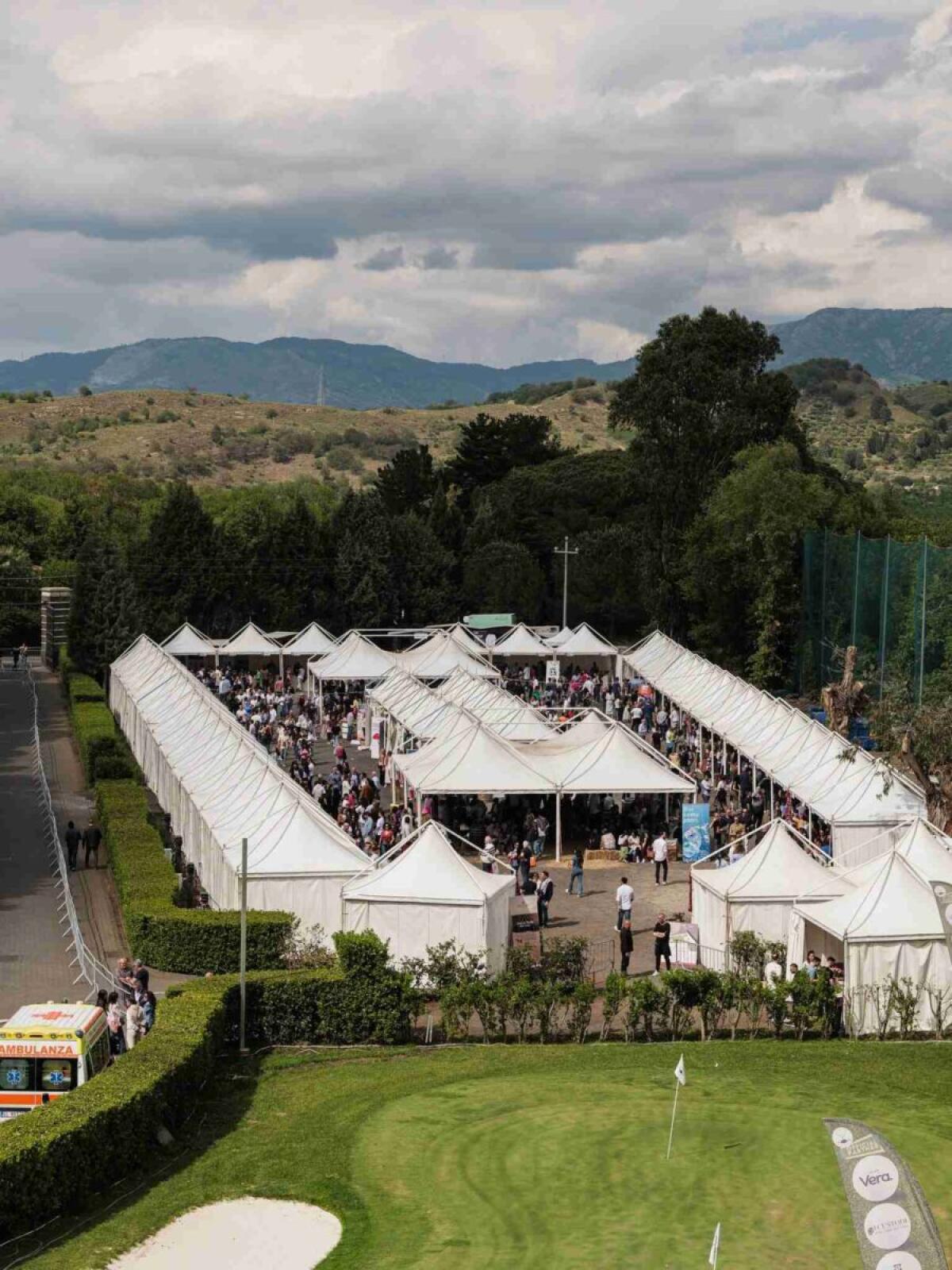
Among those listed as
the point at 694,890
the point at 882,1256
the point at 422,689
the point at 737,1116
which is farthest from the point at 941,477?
the point at 882,1256

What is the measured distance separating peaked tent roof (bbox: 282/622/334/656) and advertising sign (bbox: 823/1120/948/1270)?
2088 inches

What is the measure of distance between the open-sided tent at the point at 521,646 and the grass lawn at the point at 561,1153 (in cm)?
4065

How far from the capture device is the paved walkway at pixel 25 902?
25891 millimetres

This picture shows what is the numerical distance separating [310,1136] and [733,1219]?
492cm

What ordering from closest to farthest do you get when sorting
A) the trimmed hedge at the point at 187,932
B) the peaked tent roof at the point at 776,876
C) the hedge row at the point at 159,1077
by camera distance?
1. the hedge row at the point at 159,1077
2. the trimmed hedge at the point at 187,932
3. the peaked tent roof at the point at 776,876

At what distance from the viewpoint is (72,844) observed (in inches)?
1409

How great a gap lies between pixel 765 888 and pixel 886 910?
2.95m

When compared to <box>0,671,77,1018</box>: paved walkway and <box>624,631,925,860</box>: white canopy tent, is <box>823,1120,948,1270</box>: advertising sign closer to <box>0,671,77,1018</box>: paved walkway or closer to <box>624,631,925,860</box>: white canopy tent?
<box>0,671,77,1018</box>: paved walkway

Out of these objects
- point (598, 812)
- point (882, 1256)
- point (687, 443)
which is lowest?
point (598, 812)

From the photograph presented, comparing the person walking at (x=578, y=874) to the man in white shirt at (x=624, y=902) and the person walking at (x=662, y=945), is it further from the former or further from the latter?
the person walking at (x=662, y=945)

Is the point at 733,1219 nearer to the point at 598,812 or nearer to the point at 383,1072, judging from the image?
the point at 383,1072

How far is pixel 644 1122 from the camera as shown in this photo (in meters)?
18.9

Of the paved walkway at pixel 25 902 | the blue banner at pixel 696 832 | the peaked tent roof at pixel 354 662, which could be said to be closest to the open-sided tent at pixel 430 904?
the paved walkway at pixel 25 902

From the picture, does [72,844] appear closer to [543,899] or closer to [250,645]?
[543,899]
